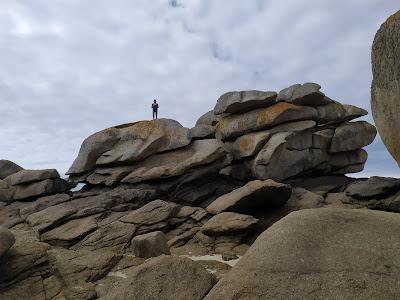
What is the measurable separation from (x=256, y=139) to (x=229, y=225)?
14.1m

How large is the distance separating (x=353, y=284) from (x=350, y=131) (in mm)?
30040

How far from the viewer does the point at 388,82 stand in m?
17.2

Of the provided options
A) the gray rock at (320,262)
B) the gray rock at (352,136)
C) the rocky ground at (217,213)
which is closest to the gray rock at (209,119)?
the rocky ground at (217,213)

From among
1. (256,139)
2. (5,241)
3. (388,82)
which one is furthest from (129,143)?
(388,82)

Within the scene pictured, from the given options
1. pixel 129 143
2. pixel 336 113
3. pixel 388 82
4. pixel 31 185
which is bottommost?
pixel 31 185

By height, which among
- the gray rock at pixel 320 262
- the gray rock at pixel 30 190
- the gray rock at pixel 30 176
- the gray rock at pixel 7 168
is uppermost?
the gray rock at pixel 7 168

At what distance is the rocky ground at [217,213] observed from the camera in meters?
9.29

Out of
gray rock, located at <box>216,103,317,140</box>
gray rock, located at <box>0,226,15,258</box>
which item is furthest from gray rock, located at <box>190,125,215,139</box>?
Result: gray rock, located at <box>0,226,15,258</box>

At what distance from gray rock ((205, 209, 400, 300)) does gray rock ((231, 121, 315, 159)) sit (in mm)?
21424

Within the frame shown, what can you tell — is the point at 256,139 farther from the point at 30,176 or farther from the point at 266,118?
the point at 30,176

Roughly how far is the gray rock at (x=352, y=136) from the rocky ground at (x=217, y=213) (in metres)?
0.12

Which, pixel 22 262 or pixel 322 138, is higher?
pixel 322 138

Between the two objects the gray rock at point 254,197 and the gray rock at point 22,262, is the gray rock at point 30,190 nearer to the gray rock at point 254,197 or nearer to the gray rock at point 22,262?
the gray rock at point 254,197

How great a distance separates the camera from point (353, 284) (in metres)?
8.41
